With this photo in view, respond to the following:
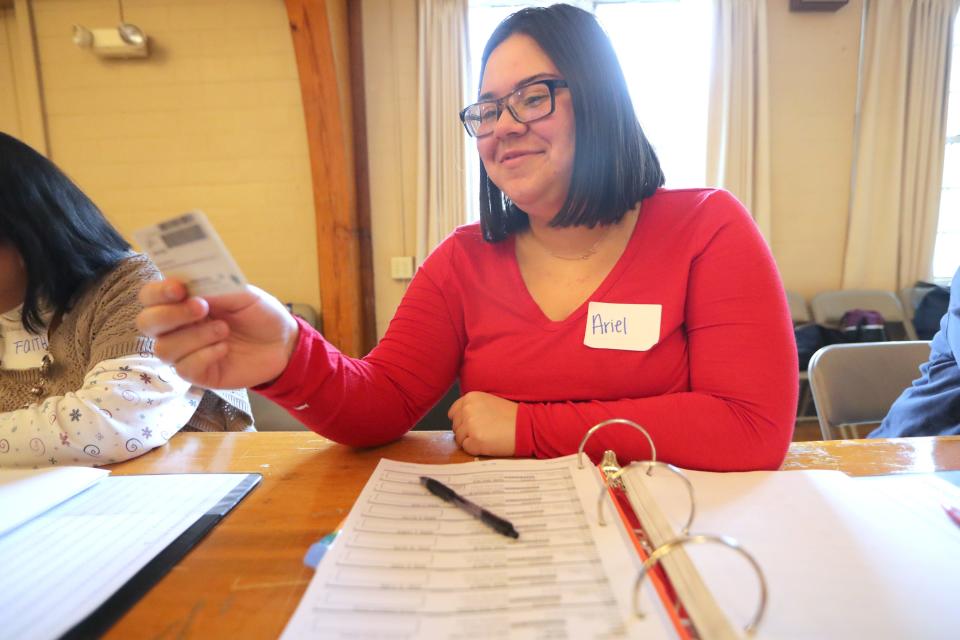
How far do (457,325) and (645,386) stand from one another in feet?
1.21

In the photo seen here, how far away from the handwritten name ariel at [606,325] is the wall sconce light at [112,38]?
321 cm

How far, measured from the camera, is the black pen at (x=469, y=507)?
50 centimetres

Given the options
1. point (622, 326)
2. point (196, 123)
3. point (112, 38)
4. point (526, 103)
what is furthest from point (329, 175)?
point (622, 326)

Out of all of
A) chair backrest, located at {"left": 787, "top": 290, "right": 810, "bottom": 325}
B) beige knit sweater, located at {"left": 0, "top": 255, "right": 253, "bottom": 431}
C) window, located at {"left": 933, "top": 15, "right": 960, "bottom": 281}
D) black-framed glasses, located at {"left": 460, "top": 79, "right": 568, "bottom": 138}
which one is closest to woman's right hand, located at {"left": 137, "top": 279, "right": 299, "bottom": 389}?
beige knit sweater, located at {"left": 0, "top": 255, "right": 253, "bottom": 431}

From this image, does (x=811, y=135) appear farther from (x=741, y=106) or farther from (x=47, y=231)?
(x=47, y=231)

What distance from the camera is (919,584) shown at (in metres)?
0.41

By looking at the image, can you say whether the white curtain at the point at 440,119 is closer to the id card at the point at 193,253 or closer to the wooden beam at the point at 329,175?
the wooden beam at the point at 329,175

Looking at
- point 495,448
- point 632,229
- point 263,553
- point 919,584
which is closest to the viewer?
point 919,584

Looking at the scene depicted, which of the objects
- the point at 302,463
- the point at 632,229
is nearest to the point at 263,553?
the point at 302,463

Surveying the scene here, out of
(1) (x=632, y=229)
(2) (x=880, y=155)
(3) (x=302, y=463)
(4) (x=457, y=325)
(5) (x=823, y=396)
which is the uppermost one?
(2) (x=880, y=155)

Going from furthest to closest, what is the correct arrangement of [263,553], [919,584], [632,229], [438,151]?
[438,151]
[632,229]
[263,553]
[919,584]

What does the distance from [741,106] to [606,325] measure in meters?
2.76

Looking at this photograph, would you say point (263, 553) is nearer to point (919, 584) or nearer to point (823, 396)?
point (919, 584)

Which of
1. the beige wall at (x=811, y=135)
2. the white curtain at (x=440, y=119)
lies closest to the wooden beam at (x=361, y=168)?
the white curtain at (x=440, y=119)
